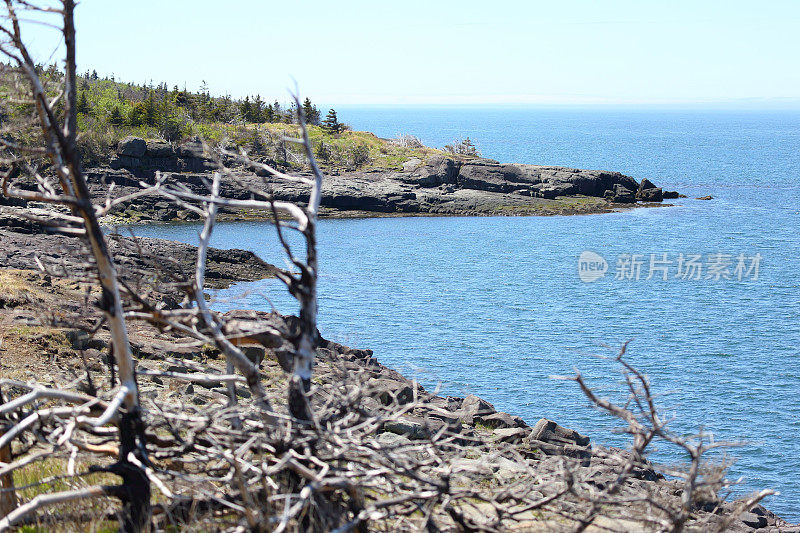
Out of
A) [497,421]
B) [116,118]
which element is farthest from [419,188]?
[497,421]

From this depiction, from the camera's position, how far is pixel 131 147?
67.9 m

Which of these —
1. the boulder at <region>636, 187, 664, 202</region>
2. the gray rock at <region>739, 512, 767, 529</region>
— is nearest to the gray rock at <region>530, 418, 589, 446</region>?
the gray rock at <region>739, 512, 767, 529</region>

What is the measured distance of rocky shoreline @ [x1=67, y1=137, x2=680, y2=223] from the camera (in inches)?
2537

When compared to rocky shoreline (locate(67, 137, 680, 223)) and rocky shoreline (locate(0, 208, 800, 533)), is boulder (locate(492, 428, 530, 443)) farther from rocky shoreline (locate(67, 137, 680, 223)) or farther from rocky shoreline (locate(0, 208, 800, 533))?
rocky shoreline (locate(67, 137, 680, 223))

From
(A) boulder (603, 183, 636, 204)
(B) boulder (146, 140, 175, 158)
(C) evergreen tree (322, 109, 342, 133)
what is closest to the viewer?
(B) boulder (146, 140, 175, 158)

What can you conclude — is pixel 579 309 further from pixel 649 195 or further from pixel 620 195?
pixel 649 195

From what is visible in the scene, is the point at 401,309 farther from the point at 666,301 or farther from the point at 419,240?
the point at 419,240

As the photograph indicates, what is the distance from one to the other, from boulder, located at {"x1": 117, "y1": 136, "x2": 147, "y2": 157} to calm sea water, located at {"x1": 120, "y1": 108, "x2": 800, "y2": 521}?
1292 centimetres

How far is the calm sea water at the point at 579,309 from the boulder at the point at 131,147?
12.9 metres

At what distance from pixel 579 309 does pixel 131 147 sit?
4567 centimetres

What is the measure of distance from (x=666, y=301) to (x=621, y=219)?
27613 millimetres

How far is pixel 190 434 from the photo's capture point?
693cm

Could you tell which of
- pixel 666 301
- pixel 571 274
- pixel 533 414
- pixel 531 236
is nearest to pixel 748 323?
pixel 666 301

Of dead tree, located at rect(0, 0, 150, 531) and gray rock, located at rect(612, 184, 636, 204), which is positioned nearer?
dead tree, located at rect(0, 0, 150, 531)
